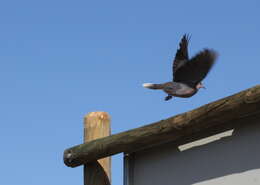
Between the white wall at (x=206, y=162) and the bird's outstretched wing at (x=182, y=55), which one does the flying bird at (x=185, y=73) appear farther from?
the white wall at (x=206, y=162)

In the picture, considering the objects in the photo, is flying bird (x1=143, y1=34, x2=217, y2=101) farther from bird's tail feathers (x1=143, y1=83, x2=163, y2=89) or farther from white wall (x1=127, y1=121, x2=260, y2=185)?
white wall (x1=127, y1=121, x2=260, y2=185)

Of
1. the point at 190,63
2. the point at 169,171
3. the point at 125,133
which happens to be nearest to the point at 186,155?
the point at 169,171

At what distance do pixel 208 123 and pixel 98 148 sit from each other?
0.96 metres

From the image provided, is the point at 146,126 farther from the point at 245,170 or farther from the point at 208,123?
the point at 245,170

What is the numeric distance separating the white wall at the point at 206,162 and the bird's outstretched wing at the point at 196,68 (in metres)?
1.93

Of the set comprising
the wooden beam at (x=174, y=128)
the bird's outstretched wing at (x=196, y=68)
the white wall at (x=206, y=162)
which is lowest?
the white wall at (x=206, y=162)

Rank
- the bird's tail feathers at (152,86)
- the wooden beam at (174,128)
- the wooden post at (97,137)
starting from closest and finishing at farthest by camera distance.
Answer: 1. the wooden beam at (174,128)
2. the wooden post at (97,137)
3. the bird's tail feathers at (152,86)

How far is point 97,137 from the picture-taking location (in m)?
4.69

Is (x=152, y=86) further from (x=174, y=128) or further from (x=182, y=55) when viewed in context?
(x=174, y=128)

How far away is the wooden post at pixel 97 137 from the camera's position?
4621 mm

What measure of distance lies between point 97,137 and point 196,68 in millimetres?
2103

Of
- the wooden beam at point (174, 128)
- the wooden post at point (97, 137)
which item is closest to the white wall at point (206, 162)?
the wooden beam at point (174, 128)

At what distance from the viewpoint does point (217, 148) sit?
154 inches

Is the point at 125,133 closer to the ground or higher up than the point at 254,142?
higher up
